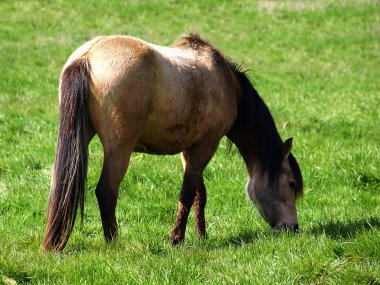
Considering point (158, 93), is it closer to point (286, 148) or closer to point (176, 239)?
point (176, 239)

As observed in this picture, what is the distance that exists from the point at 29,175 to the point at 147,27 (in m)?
13.3

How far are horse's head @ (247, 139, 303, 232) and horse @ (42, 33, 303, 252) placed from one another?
0.03 feet

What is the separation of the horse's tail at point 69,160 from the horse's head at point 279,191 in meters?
2.21

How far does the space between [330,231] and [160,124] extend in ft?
6.18

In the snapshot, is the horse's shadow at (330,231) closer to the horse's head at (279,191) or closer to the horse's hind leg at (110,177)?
the horse's head at (279,191)

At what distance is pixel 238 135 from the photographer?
278 inches

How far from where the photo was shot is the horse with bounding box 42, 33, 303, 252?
17.6 feet

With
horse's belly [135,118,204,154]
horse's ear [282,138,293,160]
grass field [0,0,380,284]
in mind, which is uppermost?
horse's belly [135,118,204,154]

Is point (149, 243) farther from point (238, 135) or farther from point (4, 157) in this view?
point (4, 157)

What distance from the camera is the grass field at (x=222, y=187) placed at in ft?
15.8

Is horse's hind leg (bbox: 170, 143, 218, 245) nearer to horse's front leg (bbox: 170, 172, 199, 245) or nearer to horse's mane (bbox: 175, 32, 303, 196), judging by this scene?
horse's front leg (bbox: 170, 172, 199, 245)

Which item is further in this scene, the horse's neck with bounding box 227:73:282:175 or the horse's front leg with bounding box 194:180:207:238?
the horse's neck with bounding box 227:73:282:175

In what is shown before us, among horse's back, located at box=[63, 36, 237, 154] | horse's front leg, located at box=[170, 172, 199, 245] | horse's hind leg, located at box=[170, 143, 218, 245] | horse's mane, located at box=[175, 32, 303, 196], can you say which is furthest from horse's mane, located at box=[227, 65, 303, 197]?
horse's front leg, located at box=[170, 172, 199, 245]

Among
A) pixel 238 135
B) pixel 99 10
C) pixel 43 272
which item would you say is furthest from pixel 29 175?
pixel 99 10
